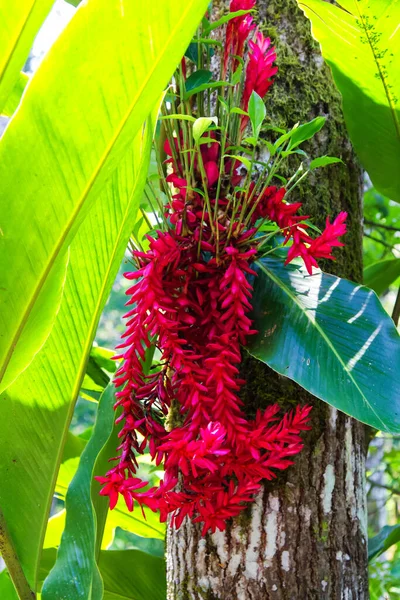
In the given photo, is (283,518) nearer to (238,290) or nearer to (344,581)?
(344,581)

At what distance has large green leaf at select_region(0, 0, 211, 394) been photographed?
56 centimetres

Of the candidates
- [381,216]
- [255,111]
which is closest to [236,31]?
[255,111]

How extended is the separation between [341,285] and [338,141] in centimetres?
→ 39

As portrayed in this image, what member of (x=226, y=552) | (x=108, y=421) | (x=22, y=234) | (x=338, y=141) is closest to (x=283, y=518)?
(x=226, y=552)

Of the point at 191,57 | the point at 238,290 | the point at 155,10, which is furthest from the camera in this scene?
the point at 191,57

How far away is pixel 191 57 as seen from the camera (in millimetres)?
910

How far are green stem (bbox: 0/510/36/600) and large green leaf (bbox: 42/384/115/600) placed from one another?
0.07 metres

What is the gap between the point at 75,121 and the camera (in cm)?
59

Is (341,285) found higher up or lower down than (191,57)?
lower down

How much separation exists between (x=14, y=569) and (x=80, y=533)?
12 centimetres

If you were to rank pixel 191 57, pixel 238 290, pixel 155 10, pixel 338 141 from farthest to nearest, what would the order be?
pixel 338 141, pixel 191 57, pixel 238 290, pixel 155 10

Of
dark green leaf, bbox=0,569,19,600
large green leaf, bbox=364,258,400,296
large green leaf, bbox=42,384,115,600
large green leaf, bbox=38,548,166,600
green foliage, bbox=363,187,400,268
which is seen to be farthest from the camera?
green foliage, bbox=363,187,400,268

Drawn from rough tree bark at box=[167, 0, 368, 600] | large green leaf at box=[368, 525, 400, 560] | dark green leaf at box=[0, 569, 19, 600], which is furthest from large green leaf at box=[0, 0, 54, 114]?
large green leaf at box=[368, 525, 400, 560]

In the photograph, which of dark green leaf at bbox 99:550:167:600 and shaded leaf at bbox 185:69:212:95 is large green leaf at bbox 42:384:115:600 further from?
shaded leaf at bbox 185:69:212:95
